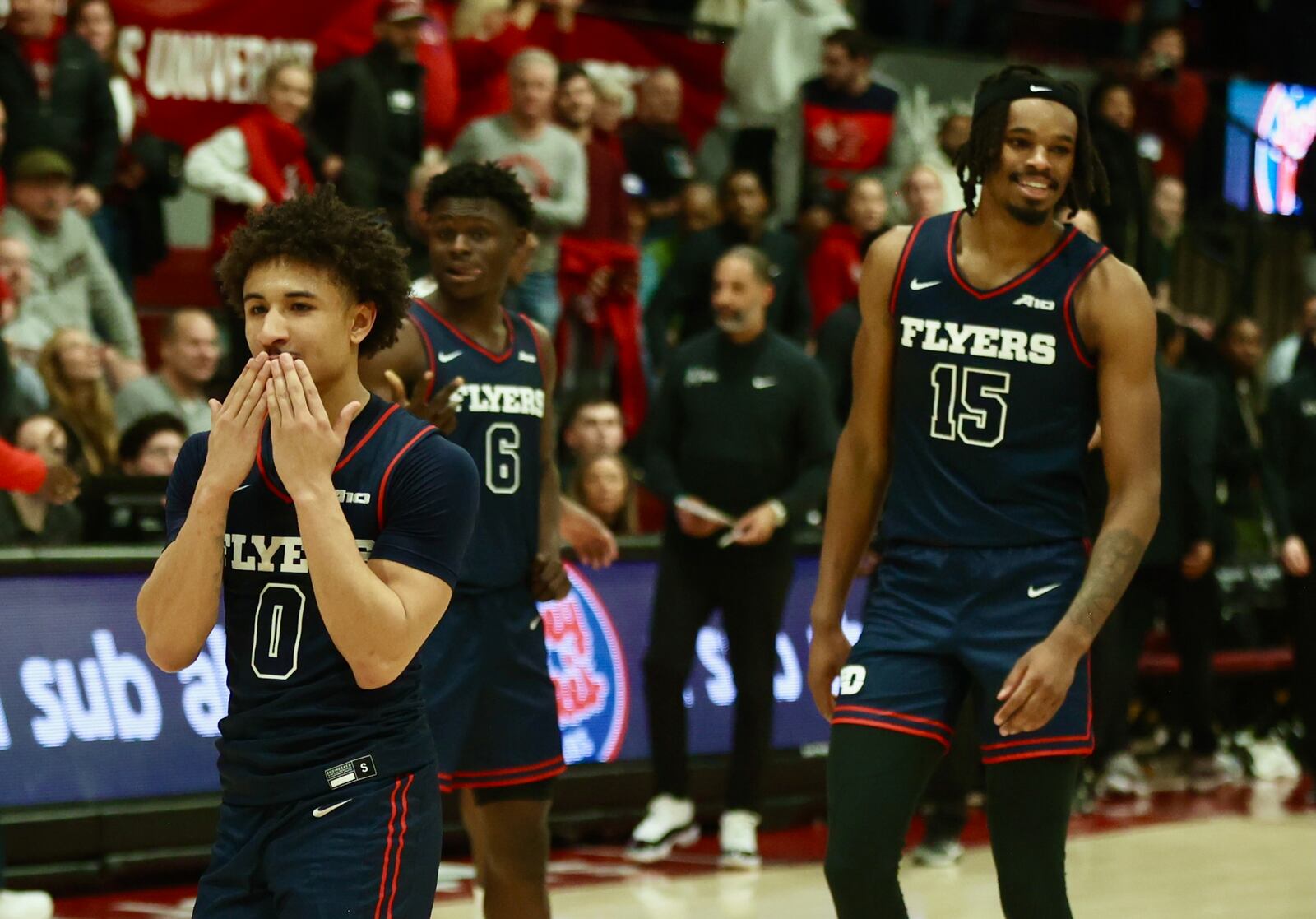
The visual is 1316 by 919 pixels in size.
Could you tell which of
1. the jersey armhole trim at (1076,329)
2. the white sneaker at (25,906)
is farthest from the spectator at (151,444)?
the jersey armhole trim at (1076,329)

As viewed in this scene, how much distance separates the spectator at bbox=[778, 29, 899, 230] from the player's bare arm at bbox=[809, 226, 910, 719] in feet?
23.9

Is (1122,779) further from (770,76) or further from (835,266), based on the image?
(770,76)

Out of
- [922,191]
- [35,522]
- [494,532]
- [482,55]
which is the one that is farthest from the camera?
[482,55]

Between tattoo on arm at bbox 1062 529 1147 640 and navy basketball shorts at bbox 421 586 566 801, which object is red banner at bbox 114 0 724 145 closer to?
navy basketball shorts at bbox 421 586 566 801

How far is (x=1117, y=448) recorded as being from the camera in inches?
167

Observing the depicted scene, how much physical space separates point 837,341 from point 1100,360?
504 cm

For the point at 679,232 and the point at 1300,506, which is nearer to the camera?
the point at 1300,506

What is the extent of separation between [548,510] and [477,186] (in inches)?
37.6

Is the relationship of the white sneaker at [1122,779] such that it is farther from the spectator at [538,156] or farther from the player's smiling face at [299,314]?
the player's smiling face at [299,314]

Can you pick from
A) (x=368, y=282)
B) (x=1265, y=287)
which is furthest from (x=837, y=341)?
(x=1265, y=287)

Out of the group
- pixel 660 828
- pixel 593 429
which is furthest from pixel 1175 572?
pixel 660 828

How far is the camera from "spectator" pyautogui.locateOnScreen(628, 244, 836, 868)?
26.2 feet

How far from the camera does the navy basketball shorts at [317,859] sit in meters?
3.25

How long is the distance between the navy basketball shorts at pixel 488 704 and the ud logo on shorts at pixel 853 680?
1143 mm
